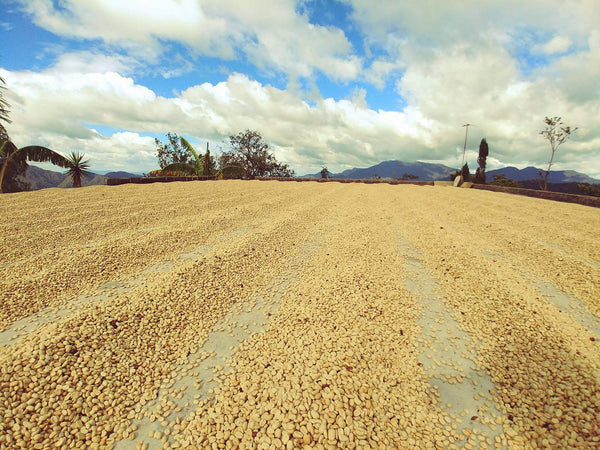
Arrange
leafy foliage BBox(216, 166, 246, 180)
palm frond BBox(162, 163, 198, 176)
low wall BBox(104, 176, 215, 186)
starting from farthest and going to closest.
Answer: leafy foliage BBox(216, 166, 246, 180) → palm frond BBox(162, 163, 198, 176) → low wall BBox(104, 176, 215, 186)

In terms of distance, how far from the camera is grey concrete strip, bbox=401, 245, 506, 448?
183cm

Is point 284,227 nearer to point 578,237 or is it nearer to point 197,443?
point 197,443

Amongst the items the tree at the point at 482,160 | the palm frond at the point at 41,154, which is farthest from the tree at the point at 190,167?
the tree at the point at 482,160

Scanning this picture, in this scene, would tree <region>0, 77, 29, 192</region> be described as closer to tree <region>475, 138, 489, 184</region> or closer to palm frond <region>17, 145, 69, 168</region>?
palm frond <region>17, 145, 69, 168</region>

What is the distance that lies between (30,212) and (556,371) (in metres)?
10.1

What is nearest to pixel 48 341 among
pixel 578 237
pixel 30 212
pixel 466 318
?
pixel 466 318

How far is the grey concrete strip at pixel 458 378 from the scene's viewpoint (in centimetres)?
183

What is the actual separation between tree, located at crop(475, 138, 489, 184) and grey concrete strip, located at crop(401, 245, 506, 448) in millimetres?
47493

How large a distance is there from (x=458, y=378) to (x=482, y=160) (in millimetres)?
51065

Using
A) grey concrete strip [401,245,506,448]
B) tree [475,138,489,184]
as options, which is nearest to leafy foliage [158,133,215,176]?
grey concrete strip [401,245,506,448]

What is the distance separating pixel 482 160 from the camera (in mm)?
42875

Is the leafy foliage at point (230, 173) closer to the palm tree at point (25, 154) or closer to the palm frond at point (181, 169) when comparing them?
the palm frond at point (181, 169)

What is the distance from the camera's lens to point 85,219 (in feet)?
20.5

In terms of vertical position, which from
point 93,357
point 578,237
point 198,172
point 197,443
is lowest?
point 197,443
